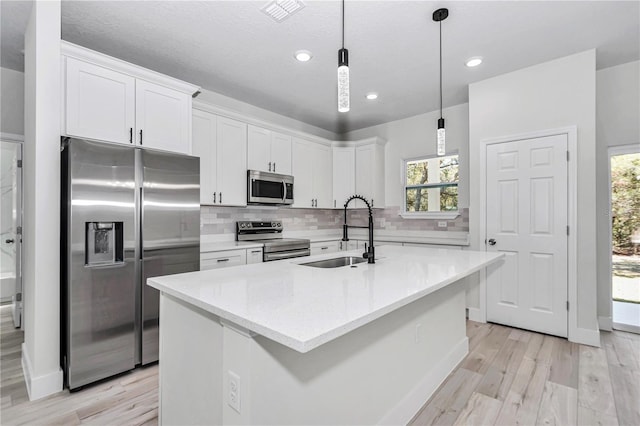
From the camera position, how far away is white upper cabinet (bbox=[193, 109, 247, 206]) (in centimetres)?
340

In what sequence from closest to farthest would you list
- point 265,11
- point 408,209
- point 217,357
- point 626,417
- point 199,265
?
1. point 217,357
2. point 626,417
3. point 265,11
4. point 199,265
5. point 408,209

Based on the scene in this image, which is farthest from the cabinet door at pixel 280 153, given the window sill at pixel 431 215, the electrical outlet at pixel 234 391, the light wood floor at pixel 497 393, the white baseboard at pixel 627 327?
the white baseboard at pixel 627 327

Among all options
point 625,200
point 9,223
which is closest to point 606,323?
point 625,200

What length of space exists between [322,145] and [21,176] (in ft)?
12.0

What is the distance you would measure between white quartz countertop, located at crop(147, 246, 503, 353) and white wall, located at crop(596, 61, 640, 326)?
2.09 meters

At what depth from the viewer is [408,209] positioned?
4.82m

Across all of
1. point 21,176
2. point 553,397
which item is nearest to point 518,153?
point 553,397

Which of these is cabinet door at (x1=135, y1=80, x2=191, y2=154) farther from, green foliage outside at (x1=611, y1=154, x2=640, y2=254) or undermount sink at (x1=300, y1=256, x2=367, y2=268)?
green foliage outside at (x1=611, y1=154, x2=640, y2=254)

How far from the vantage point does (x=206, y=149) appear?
3.44 meters

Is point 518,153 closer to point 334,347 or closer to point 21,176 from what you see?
point 334,347

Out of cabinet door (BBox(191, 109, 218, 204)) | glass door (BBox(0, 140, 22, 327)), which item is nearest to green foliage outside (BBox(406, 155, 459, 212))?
cabinet door (BBox(191, 109, 218, 204))

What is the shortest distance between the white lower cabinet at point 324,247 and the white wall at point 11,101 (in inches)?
133

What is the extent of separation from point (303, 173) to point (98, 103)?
2.62 m

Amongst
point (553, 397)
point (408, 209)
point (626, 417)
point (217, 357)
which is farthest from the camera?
point (408, 209)
